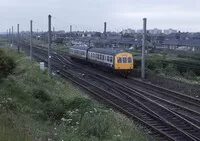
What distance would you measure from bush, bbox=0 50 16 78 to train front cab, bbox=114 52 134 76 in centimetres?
1425

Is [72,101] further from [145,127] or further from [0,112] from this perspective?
[0,112]

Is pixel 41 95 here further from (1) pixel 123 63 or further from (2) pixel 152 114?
(1) pixel 123 63

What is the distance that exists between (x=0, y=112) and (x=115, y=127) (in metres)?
4.52

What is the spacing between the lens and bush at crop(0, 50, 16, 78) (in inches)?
1005

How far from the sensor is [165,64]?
1892 inches

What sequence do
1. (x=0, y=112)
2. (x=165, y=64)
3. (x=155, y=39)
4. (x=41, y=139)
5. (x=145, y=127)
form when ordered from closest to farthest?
1. (x=41, y=139)
2. (x=0, y=112)
3. (x=145, y=127)
4. (x=165, y=64)
5. (x=155, y=39)

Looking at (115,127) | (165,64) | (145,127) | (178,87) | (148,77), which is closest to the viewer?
(115,127)

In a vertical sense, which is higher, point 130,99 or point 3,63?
point 3,63

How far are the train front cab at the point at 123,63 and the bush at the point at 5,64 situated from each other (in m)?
14.3

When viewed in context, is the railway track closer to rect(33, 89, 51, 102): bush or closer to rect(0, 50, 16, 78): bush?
rect(33, 89, 51, 102): bush

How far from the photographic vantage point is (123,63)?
3912 cm

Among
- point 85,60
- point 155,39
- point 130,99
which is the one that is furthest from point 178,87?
point 155,39

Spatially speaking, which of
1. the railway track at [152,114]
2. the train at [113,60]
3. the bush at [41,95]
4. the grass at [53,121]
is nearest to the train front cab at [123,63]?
the train at [113,60]

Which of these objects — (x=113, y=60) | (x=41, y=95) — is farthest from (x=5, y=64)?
(x=113, y=60)
